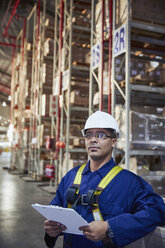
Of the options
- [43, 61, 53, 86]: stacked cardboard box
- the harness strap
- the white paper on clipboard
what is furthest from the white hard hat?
[43, 61, 53, 86]: stacked cardboard box

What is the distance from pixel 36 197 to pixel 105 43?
453 centimetres

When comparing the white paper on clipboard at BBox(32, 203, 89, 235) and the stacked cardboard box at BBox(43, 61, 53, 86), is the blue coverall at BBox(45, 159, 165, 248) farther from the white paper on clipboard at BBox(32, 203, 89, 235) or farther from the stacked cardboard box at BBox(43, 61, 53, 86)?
the stacked cardboard box at BBox(43, 61, 53, 86)

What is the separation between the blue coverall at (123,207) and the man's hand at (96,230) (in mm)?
46

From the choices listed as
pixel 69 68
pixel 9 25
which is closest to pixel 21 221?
pixel 69 68

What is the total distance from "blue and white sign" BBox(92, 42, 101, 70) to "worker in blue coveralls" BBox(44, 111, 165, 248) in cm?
501

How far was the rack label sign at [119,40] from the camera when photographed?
5.59m

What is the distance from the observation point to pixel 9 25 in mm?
17781

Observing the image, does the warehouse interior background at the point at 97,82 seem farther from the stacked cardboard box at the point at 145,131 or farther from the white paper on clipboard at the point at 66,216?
the white paper on clipboard at the point at 66,216

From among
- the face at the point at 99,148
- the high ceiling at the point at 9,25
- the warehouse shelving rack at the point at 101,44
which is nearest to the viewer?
the face at the point at 99,148

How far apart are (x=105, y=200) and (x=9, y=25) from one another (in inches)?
711

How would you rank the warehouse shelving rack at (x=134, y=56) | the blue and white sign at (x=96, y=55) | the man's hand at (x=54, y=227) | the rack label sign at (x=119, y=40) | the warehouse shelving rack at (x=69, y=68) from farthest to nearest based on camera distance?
the warehouse shelving rack at (x=69, y=68) → the blue and white sign at (x=96, y=55) → the rack label sign at (x=119, y=40) → the warehouse shelving rack at (x=134, y=56) → the man's hand at (x=54, y=227)

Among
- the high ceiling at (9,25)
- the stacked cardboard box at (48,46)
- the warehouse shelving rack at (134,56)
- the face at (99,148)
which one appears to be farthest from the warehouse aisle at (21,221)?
the high ceiling at (9,25)

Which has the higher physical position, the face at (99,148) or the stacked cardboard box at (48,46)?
the stacked cardboard box at (48,46)

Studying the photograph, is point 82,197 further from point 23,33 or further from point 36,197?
point 23,33
